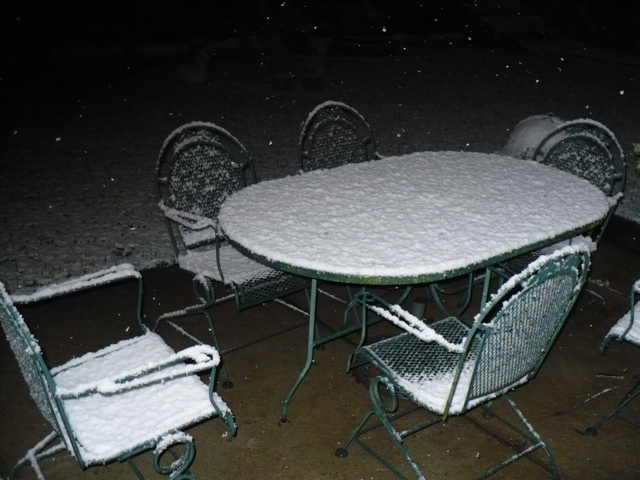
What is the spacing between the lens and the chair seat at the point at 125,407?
204 centimetres

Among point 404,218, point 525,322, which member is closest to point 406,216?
point 404,218

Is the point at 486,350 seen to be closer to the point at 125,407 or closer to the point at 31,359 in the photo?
the point at 125,407

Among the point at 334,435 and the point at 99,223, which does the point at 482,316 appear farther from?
the point at 99,223

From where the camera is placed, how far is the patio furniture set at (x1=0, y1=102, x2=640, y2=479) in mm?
2059

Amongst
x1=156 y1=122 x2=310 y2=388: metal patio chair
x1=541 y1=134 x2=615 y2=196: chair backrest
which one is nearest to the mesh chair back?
x1=156 y1=122 x2=310 y2=388: metal patio chair

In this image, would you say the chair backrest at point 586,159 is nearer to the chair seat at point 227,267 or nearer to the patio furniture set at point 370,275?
the patio furniture set at point 370,275

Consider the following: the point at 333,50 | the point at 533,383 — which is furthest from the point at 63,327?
the point at 333,50

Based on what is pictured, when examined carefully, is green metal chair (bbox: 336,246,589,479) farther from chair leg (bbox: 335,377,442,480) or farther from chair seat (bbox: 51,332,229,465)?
chair seat (bbox: 51,332,229,465)

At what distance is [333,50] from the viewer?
1398 cm

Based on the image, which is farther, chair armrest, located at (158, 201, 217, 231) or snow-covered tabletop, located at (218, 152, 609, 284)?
chair armrest, located at (158, 201, 217, 231)

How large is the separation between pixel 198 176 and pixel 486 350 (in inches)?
77.5

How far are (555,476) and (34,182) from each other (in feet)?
16.3

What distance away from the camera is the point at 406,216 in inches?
113

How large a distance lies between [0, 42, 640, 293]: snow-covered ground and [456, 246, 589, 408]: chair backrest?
2754 mm
